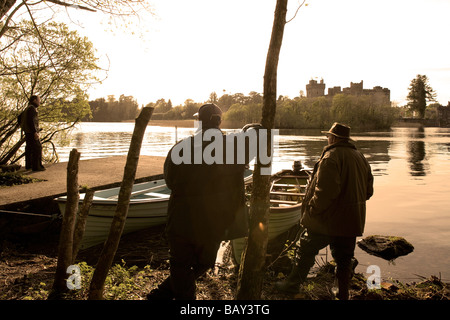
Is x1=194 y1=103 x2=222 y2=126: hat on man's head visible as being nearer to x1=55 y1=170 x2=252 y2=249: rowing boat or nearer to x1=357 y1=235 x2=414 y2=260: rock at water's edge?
x1=55 y1=170 x2=252 y2=249: rowing boat

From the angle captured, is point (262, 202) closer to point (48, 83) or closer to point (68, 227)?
point (68, 227)

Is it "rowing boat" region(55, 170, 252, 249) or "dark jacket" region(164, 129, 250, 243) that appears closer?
"dark jacket" region(164, 129, 250, 243)

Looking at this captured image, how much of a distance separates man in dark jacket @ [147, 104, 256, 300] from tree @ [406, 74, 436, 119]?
481ft

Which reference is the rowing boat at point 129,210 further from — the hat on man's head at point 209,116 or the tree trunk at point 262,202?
the hat on man's head at point 209,116

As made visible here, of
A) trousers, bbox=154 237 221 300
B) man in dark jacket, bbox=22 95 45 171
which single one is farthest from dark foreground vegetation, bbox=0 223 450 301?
man in dark jacket, bbox=22 95 45 171

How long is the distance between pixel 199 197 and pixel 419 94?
14780 centimetres

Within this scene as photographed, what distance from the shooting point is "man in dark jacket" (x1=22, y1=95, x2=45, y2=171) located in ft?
36.3

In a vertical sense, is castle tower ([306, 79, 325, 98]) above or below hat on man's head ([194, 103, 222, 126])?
above

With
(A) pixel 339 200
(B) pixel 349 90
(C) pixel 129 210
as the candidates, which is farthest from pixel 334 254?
(B) pixel 349 90

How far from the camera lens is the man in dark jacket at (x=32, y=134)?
11.1 m

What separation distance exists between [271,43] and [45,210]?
728 cm

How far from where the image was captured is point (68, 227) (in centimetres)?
438
